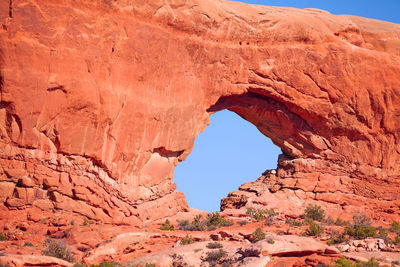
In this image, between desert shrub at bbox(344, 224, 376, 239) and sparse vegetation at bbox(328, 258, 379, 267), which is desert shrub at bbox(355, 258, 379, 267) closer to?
sparse vegetation at bbox(328, 258, 379, 267)

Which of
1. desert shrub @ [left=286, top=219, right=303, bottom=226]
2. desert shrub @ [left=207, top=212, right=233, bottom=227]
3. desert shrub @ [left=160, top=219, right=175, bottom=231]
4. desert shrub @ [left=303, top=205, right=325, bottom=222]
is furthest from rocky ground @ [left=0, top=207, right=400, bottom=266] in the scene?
desert shrub @ [left=303, top=205, right=325, bottom=222]

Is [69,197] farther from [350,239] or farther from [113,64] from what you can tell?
[350,239]

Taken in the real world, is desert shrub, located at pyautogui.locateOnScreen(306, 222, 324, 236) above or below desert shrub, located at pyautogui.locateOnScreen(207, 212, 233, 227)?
below

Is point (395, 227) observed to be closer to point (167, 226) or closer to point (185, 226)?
point (185, 226)

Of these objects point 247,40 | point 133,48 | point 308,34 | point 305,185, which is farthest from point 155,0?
point 305,185

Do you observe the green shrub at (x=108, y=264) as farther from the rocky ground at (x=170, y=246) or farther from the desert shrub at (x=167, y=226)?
the desert shrub at (x=167, y=226)

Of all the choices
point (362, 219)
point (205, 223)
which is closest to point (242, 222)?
point (205, 223)
